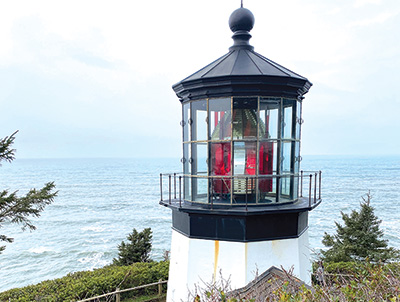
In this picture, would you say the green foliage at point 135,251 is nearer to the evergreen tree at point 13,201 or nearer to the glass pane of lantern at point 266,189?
the evergreen tree at point 13,201

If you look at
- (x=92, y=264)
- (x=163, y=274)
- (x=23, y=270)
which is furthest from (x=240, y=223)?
(x=23, y=270)

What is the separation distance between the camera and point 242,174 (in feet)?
17.4

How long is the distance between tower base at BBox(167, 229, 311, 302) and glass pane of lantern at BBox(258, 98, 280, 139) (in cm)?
179

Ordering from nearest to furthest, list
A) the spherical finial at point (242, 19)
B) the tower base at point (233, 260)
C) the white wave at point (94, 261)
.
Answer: the tower base at point (233, 260), the spherical finial at point (242, 19), the white wave at point (94, 261)

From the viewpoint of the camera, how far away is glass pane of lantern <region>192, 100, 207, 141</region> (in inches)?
212

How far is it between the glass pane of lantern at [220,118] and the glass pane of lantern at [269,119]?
0.54 m

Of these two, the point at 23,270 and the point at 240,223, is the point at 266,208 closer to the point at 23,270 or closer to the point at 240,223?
the point at 240,223

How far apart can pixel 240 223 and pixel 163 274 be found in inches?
255

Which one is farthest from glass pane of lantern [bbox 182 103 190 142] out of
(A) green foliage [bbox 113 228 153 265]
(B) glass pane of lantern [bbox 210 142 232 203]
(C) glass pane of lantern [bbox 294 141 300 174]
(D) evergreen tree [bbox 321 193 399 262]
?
(D) evergreen tree [bbox 321 193 399 262]

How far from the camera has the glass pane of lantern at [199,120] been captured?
5.40 meters

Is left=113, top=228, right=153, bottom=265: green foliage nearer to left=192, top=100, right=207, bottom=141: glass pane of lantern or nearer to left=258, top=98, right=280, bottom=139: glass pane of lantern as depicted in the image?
left=192, top=100, right=207, bottom=141: glass pane of lantern

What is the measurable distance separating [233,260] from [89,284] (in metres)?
5.76

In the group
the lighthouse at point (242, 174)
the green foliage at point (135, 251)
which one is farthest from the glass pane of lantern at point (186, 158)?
the green foliage at point (135, 251)

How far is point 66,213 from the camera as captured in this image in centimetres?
3838
